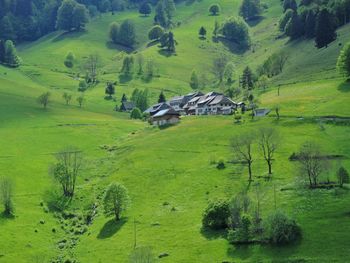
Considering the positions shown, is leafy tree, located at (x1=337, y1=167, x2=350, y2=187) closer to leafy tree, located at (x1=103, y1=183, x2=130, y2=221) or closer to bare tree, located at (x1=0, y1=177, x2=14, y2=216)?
leafy tree, located at (x1=103, y1=183, x2=130, y2=221)

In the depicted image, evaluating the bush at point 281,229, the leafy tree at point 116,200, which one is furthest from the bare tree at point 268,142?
the leafy tree at point 116,200

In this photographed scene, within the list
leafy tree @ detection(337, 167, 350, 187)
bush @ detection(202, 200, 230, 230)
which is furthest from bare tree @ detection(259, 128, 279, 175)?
bush @ detection(202, 200, 230, 230)

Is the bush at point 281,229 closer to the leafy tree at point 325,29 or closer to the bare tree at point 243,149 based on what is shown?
the bare tree at point 243,149

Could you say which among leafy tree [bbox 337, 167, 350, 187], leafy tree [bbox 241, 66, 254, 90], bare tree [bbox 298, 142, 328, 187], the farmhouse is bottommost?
leafy tree [bbox 337, 167, 350, 187]

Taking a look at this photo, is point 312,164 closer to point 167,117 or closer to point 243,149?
point 243,149

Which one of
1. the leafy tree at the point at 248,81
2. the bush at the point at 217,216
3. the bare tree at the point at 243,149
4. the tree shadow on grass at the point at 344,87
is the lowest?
the bush at the point at 217,216

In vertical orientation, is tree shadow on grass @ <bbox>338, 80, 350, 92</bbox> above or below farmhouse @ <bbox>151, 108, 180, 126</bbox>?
above

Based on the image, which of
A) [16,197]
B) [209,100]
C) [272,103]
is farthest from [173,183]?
[209,100]
